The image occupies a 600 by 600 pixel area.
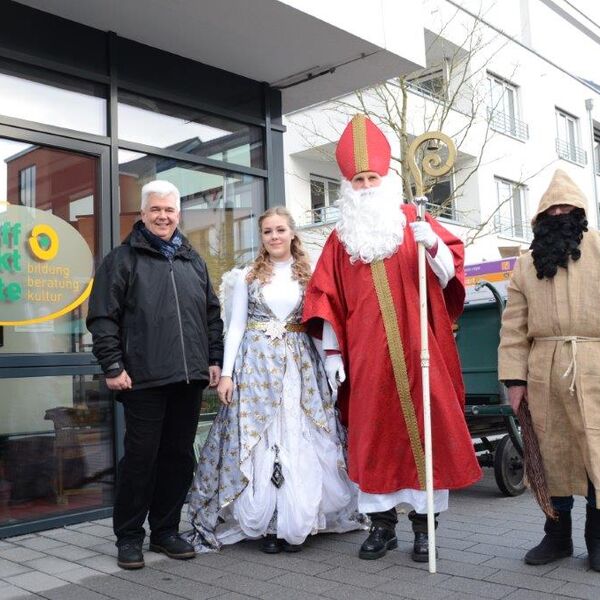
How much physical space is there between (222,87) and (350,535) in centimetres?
368

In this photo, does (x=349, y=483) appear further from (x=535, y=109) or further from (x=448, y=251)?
(x=535, y=109)

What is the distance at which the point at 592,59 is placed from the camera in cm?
2542

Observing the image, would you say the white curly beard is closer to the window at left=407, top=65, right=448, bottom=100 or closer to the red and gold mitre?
the red and gold mitre

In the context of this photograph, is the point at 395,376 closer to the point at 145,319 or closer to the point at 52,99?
the point at 145,319

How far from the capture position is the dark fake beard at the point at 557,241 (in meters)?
3.74

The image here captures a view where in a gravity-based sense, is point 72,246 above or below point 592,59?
below

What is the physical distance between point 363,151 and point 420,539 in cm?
210

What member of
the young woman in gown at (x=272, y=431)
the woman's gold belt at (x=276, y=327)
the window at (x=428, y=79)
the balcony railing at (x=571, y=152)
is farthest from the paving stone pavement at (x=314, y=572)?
the balcony railing at (x=571, y=152)

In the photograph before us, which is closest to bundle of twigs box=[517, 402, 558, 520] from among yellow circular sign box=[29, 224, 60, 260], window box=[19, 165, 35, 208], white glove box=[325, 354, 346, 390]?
white glove box=[325, 354, 346, 390]

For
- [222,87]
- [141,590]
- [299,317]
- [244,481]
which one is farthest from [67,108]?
[141,590]

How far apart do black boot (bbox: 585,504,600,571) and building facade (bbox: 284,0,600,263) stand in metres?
9.35

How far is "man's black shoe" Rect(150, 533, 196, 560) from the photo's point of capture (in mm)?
4082

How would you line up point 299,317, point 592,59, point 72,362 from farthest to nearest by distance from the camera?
1. point 592,59
2. point 72,362
3. point 299,317

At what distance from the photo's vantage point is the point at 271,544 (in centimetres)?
418
